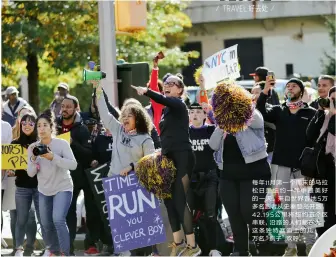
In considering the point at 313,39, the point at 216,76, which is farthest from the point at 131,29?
the point at 313,39

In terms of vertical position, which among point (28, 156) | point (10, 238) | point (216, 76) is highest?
point (216, 76)

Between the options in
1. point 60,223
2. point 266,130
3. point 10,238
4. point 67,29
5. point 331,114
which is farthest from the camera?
point 67,29

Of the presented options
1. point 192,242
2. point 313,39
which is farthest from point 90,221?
point 313,39

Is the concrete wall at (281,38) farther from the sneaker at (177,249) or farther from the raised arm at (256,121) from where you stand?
the sneaker at (177,249)

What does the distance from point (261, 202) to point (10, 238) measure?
13.4 ft

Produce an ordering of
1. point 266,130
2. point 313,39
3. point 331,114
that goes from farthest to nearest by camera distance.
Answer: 1. point 313,39
2. point 266,130
3. point 331,114

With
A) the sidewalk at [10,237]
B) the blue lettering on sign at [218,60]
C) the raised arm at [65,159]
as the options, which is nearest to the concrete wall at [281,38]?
the sidewalk at [10,237]

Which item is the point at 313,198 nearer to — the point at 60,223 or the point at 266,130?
the point at 266,130

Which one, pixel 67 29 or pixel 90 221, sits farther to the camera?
pixel 67 29

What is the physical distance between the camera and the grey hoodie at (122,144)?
10.5 m

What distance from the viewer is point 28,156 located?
34.9 ft

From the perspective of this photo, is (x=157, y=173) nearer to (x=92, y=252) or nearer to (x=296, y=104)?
(x=296, y=104)

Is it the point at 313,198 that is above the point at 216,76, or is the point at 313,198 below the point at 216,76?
below

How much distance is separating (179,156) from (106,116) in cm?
107
